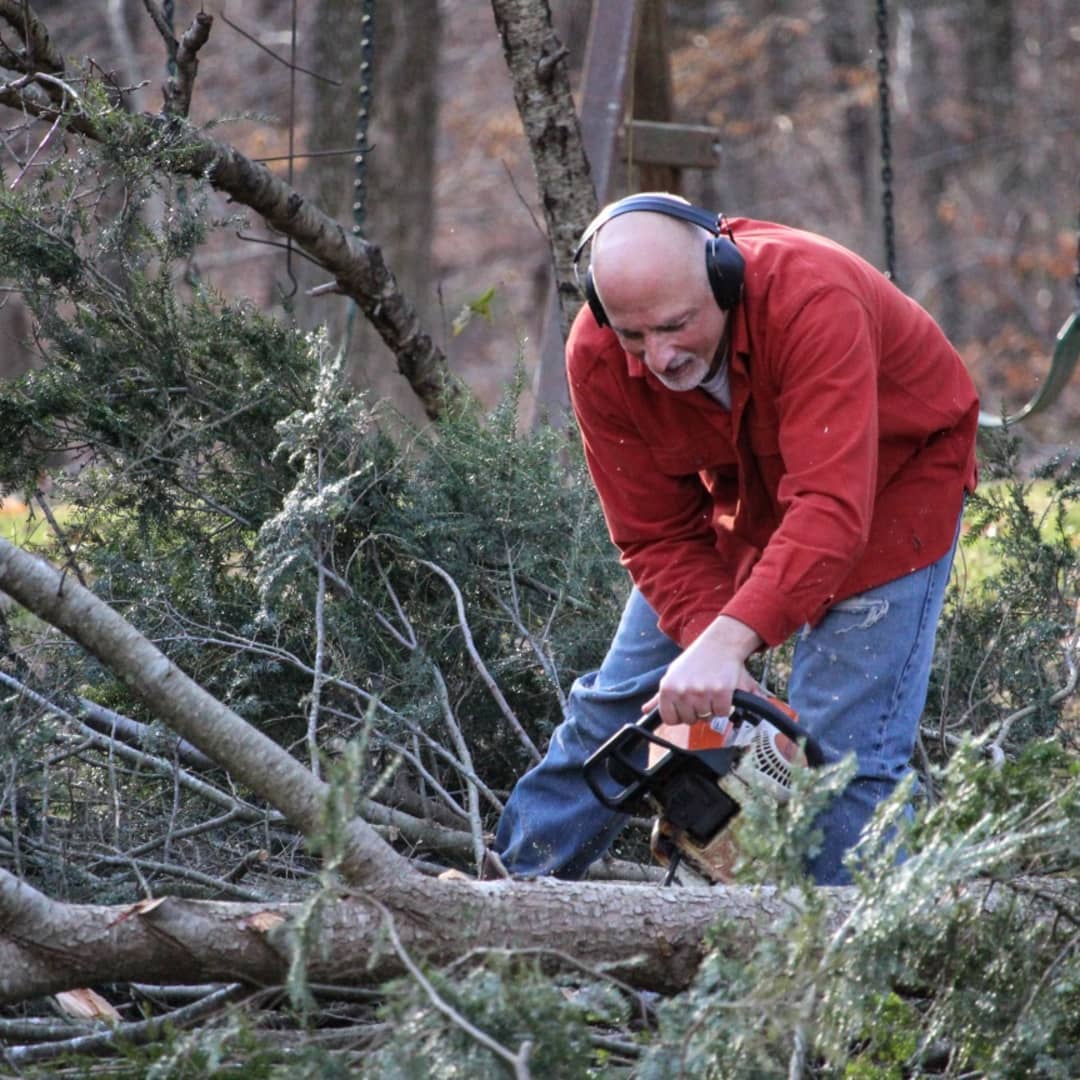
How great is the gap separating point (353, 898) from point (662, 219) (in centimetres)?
158

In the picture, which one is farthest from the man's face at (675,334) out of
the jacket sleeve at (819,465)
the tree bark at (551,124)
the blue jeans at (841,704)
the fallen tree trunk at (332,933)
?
the tree bark at (551,124)

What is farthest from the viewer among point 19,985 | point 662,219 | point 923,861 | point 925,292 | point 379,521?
point 925,292

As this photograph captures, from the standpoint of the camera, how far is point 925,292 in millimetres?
20047

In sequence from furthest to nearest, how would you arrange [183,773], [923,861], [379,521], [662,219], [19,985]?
[379,521] < [183,773] < [662,219] < [19,985] < [923,861]

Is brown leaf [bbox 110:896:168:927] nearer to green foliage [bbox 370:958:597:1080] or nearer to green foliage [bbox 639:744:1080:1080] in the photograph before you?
green foliage [bbox 370:958:597:1080]

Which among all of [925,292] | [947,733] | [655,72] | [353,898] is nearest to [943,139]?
[925,292]

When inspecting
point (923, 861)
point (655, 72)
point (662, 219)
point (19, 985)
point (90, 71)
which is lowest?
point (19, 985)

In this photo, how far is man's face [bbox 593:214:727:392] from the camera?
3.14 m

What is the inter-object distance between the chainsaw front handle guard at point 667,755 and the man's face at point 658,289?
0.78 metres

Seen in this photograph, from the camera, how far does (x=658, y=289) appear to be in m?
3.14

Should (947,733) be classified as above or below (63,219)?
below

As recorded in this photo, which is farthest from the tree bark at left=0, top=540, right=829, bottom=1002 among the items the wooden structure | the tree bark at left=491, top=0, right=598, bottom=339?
the wooden structure

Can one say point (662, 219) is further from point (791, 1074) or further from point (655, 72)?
point (655, 72)

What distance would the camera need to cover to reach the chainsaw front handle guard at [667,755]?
3075 millimetres
